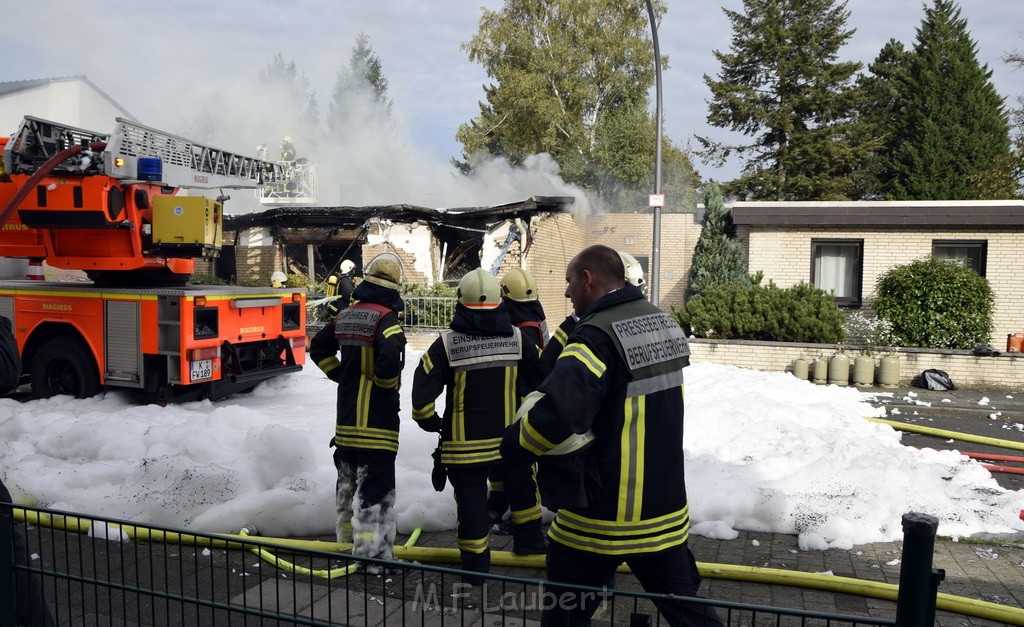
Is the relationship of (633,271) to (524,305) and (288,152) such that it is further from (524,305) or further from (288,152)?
(288,152)

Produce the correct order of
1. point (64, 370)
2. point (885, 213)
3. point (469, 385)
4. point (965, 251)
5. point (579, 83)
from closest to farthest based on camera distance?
point (469, 385)
point (64, 370)
point (885, 213)
point (965, 251)
point (579, 83)

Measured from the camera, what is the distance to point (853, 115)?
118 feet

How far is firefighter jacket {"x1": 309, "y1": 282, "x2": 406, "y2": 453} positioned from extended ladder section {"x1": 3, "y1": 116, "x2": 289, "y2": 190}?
17.0 feet

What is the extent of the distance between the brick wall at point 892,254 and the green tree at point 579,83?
15.5 m

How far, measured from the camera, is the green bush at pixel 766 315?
42.8ft

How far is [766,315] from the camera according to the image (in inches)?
524

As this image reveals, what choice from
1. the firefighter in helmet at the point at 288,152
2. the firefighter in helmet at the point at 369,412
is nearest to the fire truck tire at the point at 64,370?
the firefighter in helmet at the point at 369,412

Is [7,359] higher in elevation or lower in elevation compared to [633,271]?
lower

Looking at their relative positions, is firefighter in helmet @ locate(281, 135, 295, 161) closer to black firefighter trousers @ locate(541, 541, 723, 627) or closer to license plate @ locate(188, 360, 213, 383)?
license plate @ locate(188, 360, 213, 383)

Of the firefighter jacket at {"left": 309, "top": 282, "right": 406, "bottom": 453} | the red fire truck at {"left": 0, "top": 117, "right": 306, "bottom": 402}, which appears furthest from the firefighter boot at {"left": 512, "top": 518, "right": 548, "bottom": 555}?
the red fire truck at {"left": 0, "top": 117, "right": 306, "bottom": 402}

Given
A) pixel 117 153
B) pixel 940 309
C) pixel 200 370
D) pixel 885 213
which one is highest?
pixel 117 153

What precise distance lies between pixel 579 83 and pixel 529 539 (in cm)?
3066

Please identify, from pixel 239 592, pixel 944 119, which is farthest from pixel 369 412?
pixel 944 119

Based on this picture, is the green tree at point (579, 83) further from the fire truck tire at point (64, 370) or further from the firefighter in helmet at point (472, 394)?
the firefighter in helmet at point (472, 394)
